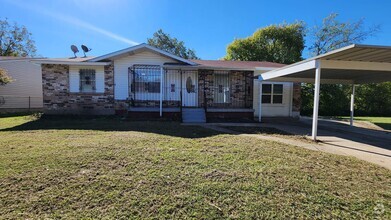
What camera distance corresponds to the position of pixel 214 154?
4723 millimetres

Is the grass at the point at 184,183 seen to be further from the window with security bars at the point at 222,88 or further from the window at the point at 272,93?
the window at the point at 272,93

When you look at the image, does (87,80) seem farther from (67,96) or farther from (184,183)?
(184,183)

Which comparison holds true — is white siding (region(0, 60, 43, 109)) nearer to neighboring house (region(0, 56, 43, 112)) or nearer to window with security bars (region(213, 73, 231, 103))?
neighboring house (region(0, 56, 43, 112))

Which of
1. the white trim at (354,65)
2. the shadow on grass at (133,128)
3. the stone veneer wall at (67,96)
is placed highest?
the white trim at (354,65)

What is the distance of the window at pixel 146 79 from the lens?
39.7 feet

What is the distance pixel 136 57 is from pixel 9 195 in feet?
33.5

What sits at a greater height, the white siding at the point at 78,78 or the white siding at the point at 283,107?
the white siding at the point at 78,78

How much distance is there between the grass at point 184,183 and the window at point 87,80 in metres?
7.46

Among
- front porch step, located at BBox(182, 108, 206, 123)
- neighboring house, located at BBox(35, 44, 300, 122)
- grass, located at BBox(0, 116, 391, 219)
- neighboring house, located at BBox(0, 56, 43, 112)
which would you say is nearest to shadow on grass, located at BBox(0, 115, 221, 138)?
front porch step, located at BBox(182, 108, 206, 123)

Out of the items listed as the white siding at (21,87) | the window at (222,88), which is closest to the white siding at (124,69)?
the window at (222,88)

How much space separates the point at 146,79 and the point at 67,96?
14.9 ft

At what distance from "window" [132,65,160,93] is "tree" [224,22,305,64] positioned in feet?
56.6

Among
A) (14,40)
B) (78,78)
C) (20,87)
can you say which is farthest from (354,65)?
(14,40)

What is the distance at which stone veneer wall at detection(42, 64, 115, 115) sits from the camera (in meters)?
11.8
